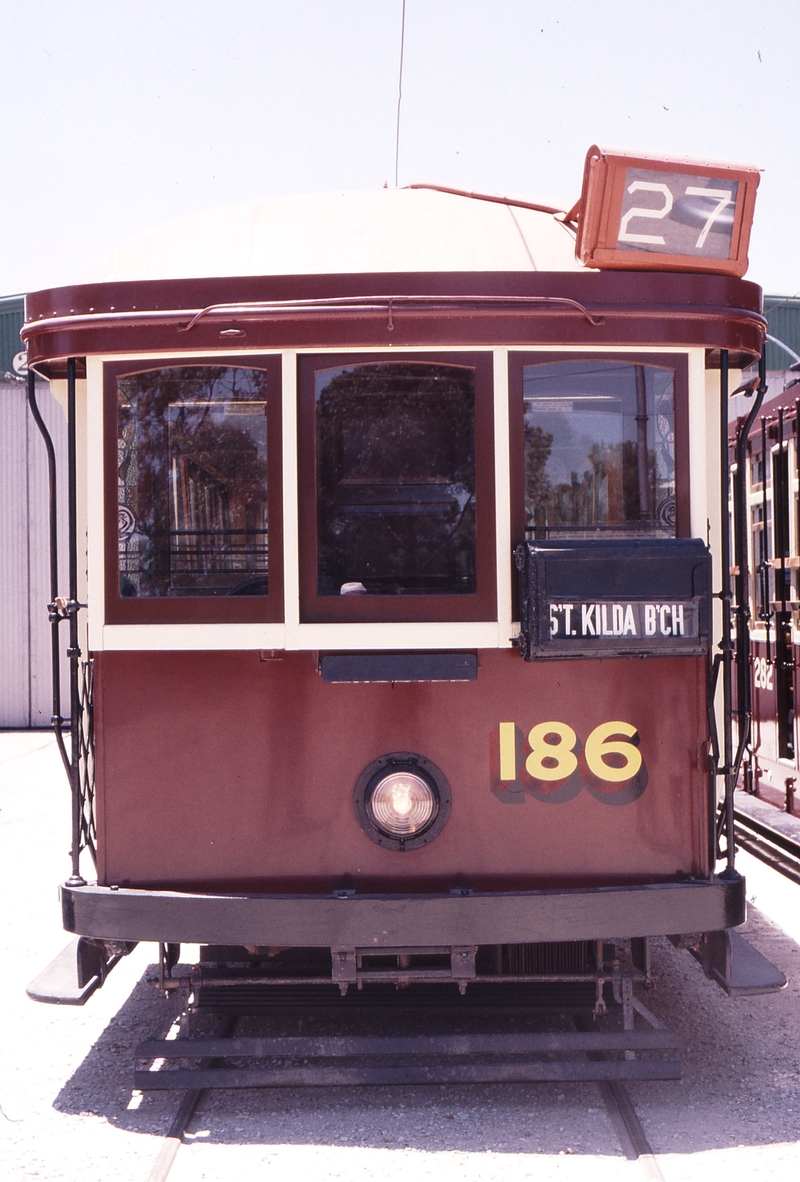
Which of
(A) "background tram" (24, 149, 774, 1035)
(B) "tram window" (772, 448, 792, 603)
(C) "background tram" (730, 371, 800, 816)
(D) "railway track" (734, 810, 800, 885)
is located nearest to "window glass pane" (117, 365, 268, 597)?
(A) "background tram" (24, 149, 774, 1035)

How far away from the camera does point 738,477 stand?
13.6ft

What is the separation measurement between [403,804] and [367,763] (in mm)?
181

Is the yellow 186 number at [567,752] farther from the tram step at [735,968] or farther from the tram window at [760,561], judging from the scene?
the tram window at [760,561]

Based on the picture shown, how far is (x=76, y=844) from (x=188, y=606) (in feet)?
2.97

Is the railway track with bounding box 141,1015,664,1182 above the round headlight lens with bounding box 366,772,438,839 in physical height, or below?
below

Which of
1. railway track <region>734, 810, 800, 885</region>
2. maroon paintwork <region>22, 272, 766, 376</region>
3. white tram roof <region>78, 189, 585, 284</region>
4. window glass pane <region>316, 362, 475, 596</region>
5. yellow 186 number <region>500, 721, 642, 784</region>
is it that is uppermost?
white tram roof <region>78, 189, 585, 284</region>

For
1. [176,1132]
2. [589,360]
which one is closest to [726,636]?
[589,360]

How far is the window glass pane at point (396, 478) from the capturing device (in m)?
3.75

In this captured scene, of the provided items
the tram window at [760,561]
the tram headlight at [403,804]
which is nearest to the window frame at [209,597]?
the tram headlight at [403,804]

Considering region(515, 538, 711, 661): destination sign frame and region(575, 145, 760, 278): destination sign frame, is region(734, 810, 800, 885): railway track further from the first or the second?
region(575, 145, 760, 278): destination sign frame

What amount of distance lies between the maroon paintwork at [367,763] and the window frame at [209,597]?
5.5 inches

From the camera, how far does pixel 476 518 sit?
3.76 m

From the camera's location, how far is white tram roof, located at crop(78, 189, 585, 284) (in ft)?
12.5

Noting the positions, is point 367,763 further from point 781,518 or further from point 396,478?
point 781,518
